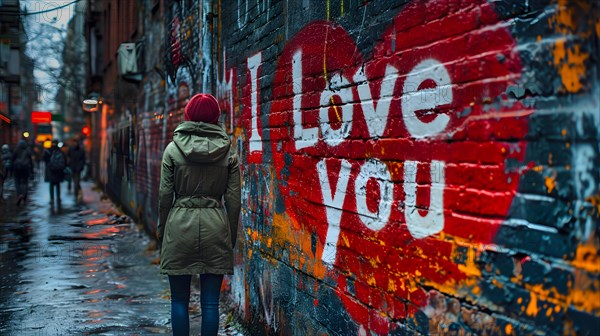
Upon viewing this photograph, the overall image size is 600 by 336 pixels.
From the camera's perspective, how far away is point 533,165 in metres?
1.87

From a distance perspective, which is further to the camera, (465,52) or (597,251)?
(465,52)

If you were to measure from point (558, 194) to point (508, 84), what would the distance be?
1.28 ft

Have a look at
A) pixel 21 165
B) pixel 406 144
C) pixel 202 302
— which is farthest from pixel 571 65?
pixel 21 165

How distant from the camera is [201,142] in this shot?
12.7ft

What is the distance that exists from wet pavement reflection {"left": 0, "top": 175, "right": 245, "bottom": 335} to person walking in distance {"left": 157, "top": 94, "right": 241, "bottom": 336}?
1.16m

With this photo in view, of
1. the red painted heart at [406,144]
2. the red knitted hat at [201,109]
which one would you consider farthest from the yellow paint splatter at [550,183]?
the red knitted hat at [201,109]

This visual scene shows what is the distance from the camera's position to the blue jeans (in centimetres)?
393

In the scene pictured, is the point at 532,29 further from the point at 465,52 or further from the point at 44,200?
the point at 44,200

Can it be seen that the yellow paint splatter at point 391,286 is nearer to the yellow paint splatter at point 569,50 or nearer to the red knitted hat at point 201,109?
the yellow paint splatter at point 569,50

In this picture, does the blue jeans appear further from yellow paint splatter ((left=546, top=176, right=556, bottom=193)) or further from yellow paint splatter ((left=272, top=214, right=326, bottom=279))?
yellow paint splatter ((left=546, top=176, right=556, bottom=193))

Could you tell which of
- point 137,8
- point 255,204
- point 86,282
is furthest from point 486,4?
point 137,8

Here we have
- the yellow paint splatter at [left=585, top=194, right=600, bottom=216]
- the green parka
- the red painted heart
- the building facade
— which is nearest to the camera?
the yellow paint splatter at [left=585, top=194, right=600, bottom=216]

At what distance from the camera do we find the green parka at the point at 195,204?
150 inches

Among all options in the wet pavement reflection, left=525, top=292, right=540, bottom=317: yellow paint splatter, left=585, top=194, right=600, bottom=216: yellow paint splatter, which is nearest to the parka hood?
the wet pavement reflection
